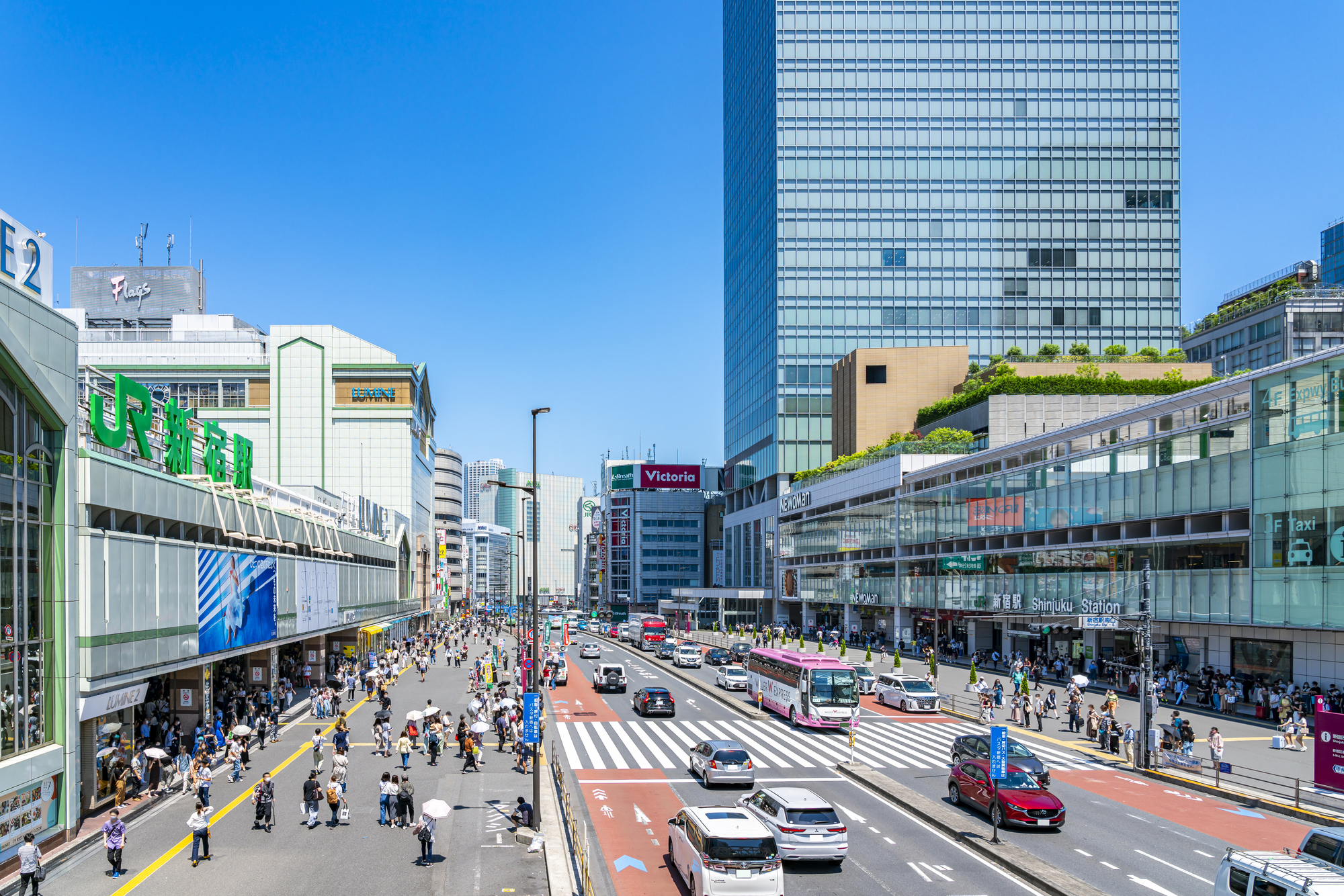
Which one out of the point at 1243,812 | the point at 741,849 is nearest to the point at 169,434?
the point at 741,849

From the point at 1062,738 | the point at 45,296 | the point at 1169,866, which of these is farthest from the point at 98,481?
the point at 1062,738

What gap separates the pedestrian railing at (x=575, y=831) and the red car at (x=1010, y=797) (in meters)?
9.91

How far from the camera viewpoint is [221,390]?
369 feet

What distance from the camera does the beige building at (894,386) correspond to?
107 meters

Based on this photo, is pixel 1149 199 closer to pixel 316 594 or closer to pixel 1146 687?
pixel 1146 687

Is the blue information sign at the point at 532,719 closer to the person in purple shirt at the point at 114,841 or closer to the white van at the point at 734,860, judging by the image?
the white van at the point at 734,860

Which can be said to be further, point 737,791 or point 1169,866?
point 737,791

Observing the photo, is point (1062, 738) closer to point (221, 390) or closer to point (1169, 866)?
point (1169, 866)

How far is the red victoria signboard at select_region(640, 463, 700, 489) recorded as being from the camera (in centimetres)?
19650

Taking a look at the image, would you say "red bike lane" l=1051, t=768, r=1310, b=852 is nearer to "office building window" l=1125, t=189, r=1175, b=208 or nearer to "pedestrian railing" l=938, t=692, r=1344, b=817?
"pedestrian railing" l=938, t=692, r=1344, b=817

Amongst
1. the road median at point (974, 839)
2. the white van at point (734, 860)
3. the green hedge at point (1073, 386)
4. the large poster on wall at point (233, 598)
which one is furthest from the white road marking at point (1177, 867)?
the green hedge at point (1073, 386)

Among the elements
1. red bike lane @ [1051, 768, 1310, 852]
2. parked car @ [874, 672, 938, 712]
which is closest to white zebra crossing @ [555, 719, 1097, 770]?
red bike lane @ [1051, 768, 1310, 852]

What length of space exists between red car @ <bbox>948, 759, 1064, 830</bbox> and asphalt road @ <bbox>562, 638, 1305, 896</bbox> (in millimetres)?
405

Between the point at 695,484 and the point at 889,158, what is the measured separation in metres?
91.4
